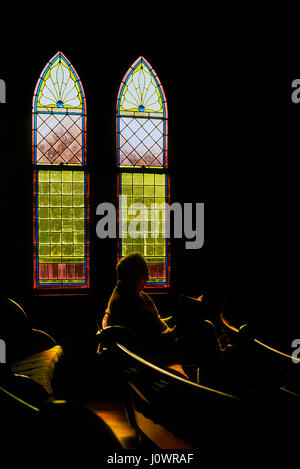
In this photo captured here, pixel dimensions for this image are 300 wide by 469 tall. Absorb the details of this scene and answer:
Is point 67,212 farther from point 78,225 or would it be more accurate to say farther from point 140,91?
point 140,91

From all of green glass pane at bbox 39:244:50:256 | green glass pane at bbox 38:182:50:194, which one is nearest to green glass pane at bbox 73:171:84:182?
green glass pane at bbox 38:182:50:194

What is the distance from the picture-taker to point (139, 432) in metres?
1.93

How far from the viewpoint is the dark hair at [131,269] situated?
7.93ft

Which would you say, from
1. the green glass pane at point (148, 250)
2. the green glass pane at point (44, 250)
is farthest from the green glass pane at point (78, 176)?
the green glass pane at point (148, 250)

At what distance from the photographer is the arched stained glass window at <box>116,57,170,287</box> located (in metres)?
4.34

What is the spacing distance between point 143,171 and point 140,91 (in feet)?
3.43

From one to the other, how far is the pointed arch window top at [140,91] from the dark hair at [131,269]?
259 centimetres

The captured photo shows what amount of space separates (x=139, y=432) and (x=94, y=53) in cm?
415

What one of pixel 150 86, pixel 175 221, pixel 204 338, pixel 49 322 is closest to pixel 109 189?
pixel 175 221

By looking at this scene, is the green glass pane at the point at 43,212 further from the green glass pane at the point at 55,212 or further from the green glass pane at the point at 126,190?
the green glass pane at the point at 126,190

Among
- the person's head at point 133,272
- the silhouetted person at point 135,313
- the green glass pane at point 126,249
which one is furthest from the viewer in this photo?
the green glass pane at point 126,249

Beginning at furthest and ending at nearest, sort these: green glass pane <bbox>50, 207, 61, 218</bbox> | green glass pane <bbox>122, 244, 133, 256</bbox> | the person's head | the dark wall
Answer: green glass pane <bbox>122, 244, 133, 256</bbox>, green glass pane <bbox>50, 207, 61, 218</bbox>, the dark wall, the person's head

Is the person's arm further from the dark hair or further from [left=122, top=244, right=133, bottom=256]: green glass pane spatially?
[left=122, top=244, right=133, bottom=256]: green glass pane

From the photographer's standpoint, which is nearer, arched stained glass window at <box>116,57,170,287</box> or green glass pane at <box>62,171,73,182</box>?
green glass pane at <box>62,171,73,182</box>
